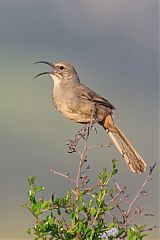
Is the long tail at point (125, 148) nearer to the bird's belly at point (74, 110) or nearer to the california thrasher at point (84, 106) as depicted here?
the california thrasher at point (84, 106)

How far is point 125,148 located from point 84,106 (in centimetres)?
69

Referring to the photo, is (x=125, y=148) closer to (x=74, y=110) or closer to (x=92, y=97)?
(x=92, y=97)

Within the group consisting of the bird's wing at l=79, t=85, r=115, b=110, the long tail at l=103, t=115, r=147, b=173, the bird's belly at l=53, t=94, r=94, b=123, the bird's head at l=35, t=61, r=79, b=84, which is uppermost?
the bird's head at l=35, t=61, r=79, b=84

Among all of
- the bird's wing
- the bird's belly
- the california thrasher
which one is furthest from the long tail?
the bird's belly

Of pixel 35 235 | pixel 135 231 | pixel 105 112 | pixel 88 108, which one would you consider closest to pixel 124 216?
pixel 135 231

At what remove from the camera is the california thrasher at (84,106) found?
460 cm

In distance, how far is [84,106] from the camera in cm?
464

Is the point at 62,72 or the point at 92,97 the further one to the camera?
the point at 62,72

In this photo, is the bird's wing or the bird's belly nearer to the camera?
the bird's belly

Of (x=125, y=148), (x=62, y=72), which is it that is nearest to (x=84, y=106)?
(x=62, y=72)

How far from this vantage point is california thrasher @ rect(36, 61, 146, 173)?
15.1 ft

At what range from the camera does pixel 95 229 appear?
2479 millimetres

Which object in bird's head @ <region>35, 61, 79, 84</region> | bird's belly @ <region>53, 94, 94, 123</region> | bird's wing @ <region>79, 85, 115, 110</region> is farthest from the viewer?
bird's head @ <region>35, 61, 79, 84</region>

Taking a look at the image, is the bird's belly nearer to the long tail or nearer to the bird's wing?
the bird's wing
